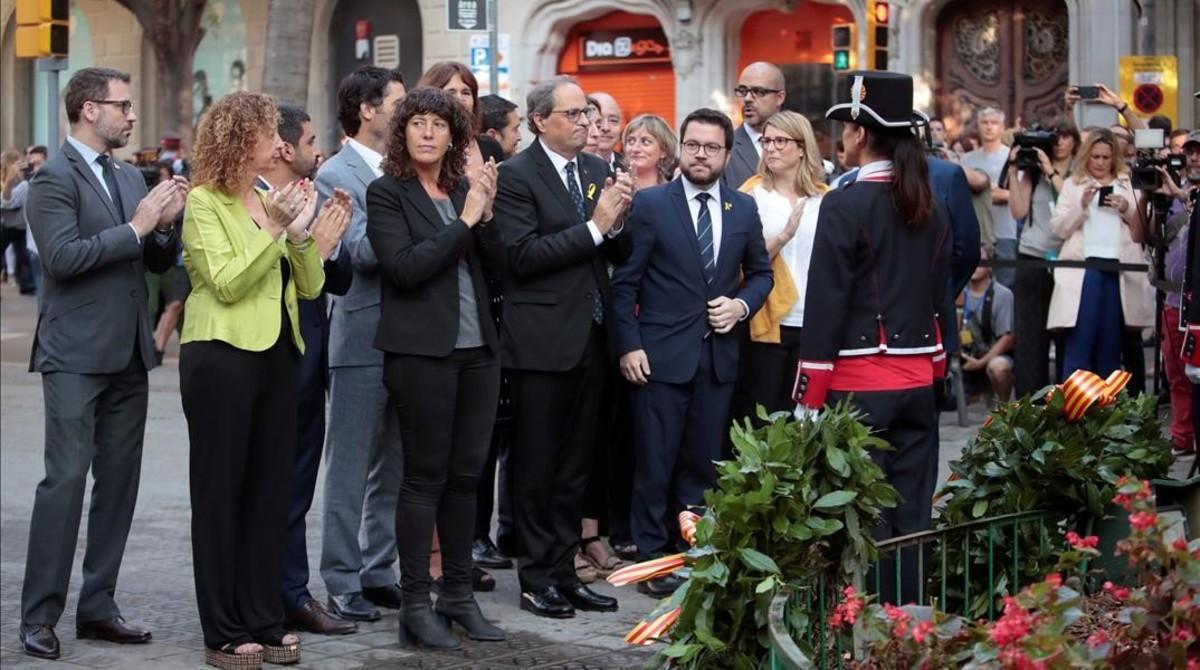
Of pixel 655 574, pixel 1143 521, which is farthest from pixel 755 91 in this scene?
pixel 1143 521

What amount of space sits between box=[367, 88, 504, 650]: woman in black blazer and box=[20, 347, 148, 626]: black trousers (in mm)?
1058

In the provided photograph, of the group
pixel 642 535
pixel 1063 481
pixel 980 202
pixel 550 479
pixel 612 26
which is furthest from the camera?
pixel 612 26

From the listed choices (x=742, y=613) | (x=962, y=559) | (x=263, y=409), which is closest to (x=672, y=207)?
(x=263, y=409)

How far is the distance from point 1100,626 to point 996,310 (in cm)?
973

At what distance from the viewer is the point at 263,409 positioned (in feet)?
23.1

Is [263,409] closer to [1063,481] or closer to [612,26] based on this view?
[1063,481]

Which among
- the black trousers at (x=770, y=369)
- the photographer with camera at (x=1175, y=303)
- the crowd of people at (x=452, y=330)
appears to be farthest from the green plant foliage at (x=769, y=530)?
the photographer with camera at (x=1175, y=303)

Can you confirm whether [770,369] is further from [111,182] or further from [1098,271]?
[1098,271]

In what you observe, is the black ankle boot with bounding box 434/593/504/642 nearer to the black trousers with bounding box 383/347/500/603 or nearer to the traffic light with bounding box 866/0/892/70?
the black trousers with bounding box 383/347/500/603

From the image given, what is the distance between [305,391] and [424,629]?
1122mm

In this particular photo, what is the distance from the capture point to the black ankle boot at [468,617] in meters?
7.46

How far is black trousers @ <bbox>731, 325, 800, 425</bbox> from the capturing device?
358 inches

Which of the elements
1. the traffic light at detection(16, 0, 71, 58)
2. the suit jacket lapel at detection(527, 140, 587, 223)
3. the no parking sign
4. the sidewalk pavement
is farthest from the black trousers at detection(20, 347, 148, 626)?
the no parking sign

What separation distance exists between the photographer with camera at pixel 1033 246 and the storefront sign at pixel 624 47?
14.9 m
